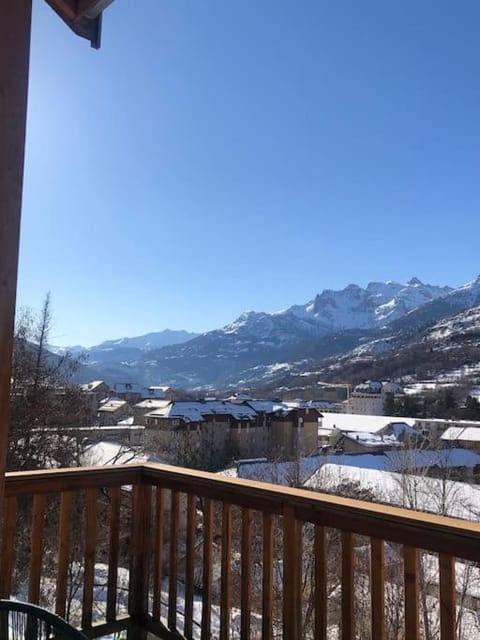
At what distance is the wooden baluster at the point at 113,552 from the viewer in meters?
2.47

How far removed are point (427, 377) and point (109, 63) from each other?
76.3 m

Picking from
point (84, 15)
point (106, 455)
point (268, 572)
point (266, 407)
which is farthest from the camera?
point (266, 407)

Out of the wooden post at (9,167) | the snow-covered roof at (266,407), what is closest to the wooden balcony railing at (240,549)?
the wooden post at (9,167)

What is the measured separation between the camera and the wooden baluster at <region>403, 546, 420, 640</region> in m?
1.59

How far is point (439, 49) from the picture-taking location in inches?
263

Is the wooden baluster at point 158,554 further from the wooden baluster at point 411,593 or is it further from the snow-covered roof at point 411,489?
the snow-covered roof at point 411,489

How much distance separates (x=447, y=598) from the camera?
4.92ft

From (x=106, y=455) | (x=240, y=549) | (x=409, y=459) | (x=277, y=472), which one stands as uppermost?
(x=240, y=549)

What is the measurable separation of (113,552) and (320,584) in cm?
116

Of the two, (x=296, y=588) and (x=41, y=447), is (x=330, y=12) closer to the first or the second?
(x=296, y=588)

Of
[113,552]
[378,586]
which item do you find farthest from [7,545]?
[378,586]

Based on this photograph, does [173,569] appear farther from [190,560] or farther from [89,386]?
[89,386]

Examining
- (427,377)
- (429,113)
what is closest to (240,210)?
(429,113)

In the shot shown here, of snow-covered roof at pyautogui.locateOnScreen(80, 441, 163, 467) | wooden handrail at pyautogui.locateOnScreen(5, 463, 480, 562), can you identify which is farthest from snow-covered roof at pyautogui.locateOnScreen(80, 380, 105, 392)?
wooden handrail at pyautogui.locateOnScreen(5, 463, 480, 562)
